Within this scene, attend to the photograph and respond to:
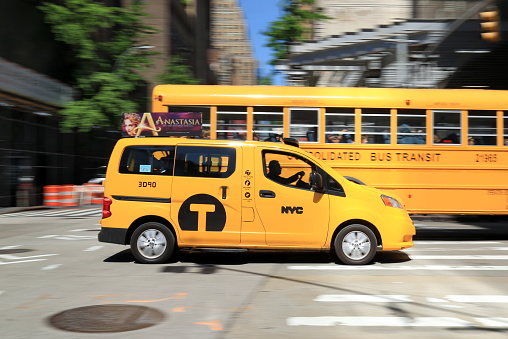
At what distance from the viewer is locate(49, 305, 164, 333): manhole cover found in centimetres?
546

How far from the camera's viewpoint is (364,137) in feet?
40.1

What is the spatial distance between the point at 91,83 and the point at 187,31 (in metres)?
31.2

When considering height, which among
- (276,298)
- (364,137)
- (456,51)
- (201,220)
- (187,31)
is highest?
(187,31)

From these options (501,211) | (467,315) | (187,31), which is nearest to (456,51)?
(501,211)

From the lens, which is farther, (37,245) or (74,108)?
(74,108)

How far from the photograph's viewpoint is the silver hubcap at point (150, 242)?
927cm

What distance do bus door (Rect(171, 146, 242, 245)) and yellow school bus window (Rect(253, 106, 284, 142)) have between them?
300 cm

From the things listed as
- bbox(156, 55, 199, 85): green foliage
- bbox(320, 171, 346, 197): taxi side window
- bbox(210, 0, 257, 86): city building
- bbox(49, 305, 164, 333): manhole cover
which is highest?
bbox(210, 0, 257, 86): city building

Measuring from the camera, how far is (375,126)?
1227 cm

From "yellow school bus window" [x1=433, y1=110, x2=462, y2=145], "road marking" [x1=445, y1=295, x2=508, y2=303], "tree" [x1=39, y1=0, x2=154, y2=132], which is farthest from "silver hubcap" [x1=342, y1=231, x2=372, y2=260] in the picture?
"tree" [x1=39, y1=0, x2=154, y2=132]

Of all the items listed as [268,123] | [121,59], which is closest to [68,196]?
[121,59]

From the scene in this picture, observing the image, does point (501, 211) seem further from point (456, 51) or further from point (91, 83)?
point (91, 83)

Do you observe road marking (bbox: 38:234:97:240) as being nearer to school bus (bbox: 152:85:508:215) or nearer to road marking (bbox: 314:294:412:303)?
school bus (bbox: 152:85:508:215)

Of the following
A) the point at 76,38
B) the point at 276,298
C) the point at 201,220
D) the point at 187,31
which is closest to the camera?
the point at 276,298
